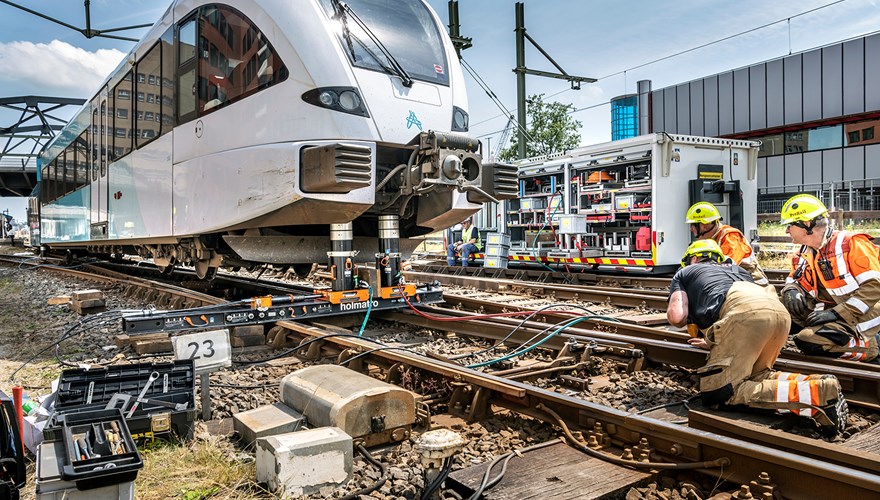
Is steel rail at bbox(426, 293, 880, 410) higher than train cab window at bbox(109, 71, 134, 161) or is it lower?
lower

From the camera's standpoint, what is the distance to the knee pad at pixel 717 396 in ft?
13.0

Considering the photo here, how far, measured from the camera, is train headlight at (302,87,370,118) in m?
5.95

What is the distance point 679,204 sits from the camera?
38.9 feet

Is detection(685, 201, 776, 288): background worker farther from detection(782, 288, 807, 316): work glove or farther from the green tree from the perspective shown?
the green tree

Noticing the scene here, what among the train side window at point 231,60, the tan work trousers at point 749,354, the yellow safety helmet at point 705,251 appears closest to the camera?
the tan work trousers at point 749,354

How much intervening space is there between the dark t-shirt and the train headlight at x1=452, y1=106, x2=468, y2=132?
125 inches

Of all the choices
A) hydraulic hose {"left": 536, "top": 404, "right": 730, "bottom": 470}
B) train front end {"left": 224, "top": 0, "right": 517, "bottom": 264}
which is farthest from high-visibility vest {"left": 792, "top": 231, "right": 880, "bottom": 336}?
train front end {"left": 224, "top": 0, "right": 517, "bottom": 264}

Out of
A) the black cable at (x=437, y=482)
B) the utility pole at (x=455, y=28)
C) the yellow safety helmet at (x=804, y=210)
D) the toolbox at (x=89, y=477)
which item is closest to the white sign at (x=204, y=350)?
the toolbox at (x=89, y=477)

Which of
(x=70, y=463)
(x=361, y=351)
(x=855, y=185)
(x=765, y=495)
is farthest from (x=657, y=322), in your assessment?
(x=855, y=185)

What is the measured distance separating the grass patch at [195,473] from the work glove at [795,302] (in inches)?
188

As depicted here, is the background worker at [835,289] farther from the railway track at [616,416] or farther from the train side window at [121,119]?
the train side window at [121,119]

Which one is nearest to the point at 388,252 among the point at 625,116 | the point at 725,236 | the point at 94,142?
the point at 725,236

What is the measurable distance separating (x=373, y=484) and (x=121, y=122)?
8.56 m

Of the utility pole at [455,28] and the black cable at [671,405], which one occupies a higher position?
the utility pole at [455,28]
